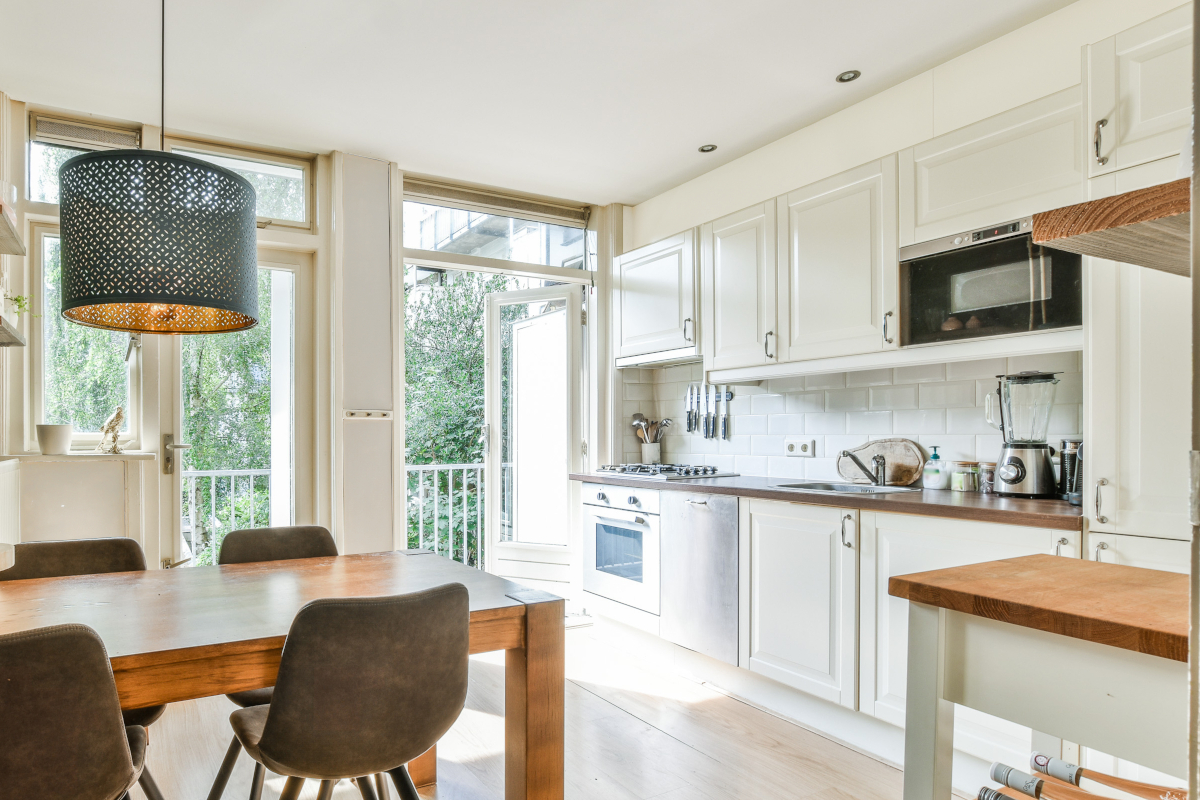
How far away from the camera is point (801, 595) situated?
8.93ft

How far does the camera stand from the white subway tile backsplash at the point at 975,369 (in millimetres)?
2701

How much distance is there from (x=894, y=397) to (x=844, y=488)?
44 centimetres

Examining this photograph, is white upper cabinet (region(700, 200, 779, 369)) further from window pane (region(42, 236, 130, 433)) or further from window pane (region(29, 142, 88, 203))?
window pane (region(29, 142, 88, 203))

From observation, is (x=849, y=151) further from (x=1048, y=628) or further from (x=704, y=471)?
(x=1048, y=628)

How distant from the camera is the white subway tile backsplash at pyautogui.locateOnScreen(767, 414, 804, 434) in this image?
353 centimetres

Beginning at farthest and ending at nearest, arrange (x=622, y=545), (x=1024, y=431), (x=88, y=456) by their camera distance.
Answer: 1. (x=622, y=545)
2. (x=88, y=456)
3. (x=1024, y=431)

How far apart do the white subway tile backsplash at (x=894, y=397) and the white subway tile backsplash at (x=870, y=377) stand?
0.09 ft

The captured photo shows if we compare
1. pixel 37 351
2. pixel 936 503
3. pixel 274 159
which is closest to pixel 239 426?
pixel 37 351

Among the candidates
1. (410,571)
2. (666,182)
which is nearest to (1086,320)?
(410,571)

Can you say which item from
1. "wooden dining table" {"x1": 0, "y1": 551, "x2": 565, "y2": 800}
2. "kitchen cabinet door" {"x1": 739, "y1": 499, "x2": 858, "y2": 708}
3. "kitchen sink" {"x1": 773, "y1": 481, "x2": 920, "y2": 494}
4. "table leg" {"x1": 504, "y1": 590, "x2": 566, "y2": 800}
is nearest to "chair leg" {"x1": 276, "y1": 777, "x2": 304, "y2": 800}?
"wooden dining table" {"x1": 0, "y1": 551, "x2": 565, "y2": 800}

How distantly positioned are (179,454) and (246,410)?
36 cm

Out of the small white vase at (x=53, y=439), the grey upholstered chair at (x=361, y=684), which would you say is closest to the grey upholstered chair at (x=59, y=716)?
the grey upholstered chair at (x=361, y=684)

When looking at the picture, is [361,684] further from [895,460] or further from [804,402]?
[804,402]

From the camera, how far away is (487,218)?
14.1 feet
